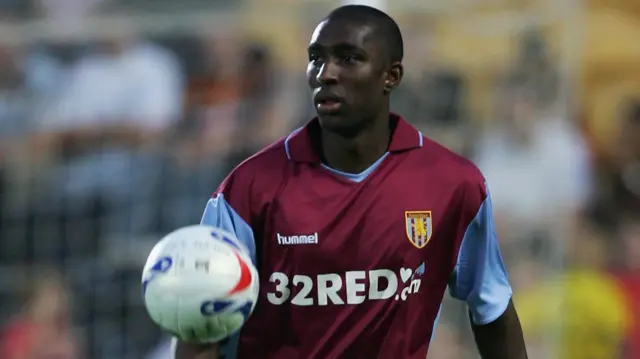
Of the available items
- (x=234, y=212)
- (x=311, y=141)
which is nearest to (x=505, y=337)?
(x=311, y=141)

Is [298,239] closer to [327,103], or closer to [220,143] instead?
[327,103]

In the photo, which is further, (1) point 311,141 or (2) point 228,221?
(1) point 311,141

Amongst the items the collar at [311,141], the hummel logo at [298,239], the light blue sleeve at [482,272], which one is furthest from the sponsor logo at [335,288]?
the collar at [311,141]

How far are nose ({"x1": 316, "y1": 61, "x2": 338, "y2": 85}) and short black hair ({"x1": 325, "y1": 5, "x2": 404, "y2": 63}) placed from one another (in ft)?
0.60

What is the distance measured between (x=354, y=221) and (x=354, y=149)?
26cm

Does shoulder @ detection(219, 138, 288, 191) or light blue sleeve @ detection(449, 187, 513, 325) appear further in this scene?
light blue sleeve @ detection(449, 187, 513, 325)

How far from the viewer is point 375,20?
4.53m

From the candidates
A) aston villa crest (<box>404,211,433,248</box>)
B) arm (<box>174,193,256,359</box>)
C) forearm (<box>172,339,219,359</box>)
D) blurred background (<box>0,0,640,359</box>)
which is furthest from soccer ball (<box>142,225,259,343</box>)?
blurred background (<box>0,0,640,359</box>)

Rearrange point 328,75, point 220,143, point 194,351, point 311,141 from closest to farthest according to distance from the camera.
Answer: point 194,351 < point 328,75 < point 311,141 < point 220,143

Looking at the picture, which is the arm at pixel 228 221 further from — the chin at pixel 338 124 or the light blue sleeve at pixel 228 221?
the chin at pixel 338 124

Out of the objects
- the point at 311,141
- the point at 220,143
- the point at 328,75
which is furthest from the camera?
the point at 220,143

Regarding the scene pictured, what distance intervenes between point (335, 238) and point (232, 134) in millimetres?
3796

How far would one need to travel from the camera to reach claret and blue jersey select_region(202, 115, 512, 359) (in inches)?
177

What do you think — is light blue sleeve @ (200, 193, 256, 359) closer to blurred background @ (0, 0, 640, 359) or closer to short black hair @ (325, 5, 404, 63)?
short black hair @ (325, 5, 404, 63)
